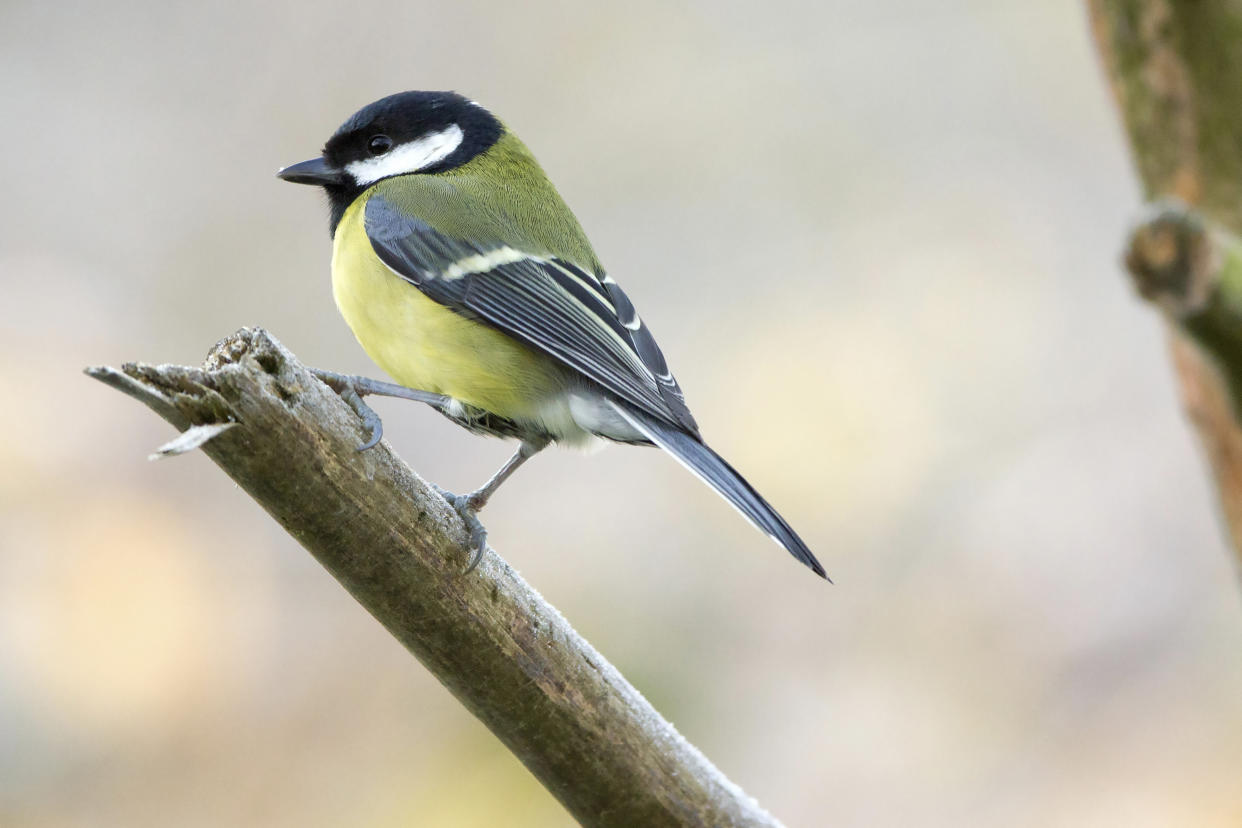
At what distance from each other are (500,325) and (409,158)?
0.79 metres

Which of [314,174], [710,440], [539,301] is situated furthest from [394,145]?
[710,440]

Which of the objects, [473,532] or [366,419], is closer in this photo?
[366,419]

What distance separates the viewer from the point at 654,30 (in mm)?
7273

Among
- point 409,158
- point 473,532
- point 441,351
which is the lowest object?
point 473,532

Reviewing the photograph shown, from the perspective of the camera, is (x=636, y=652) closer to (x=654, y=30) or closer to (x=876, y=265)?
(x=876, y=265)

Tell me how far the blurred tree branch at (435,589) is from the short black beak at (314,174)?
4.16ft

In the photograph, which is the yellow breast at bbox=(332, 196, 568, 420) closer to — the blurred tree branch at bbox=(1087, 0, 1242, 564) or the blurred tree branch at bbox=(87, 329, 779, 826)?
the blurred tree branch at bbox=(87, 329, 779, 826)

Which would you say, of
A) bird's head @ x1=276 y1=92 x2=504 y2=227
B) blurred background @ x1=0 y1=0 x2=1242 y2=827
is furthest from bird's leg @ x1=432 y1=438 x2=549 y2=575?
blurred background @ x1=0 y1=0 x2=1242 y2=827

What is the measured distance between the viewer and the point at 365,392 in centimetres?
210

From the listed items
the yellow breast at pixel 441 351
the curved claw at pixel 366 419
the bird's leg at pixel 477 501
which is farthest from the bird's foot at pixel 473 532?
the yellow breast at pixel 441 351

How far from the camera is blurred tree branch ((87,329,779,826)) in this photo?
5.30 ft

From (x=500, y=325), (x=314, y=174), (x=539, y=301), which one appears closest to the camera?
(x=500, y=325)

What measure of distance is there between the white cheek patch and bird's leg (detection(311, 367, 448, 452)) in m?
0.77

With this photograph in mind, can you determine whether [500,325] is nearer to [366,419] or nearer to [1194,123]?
[366,419]
